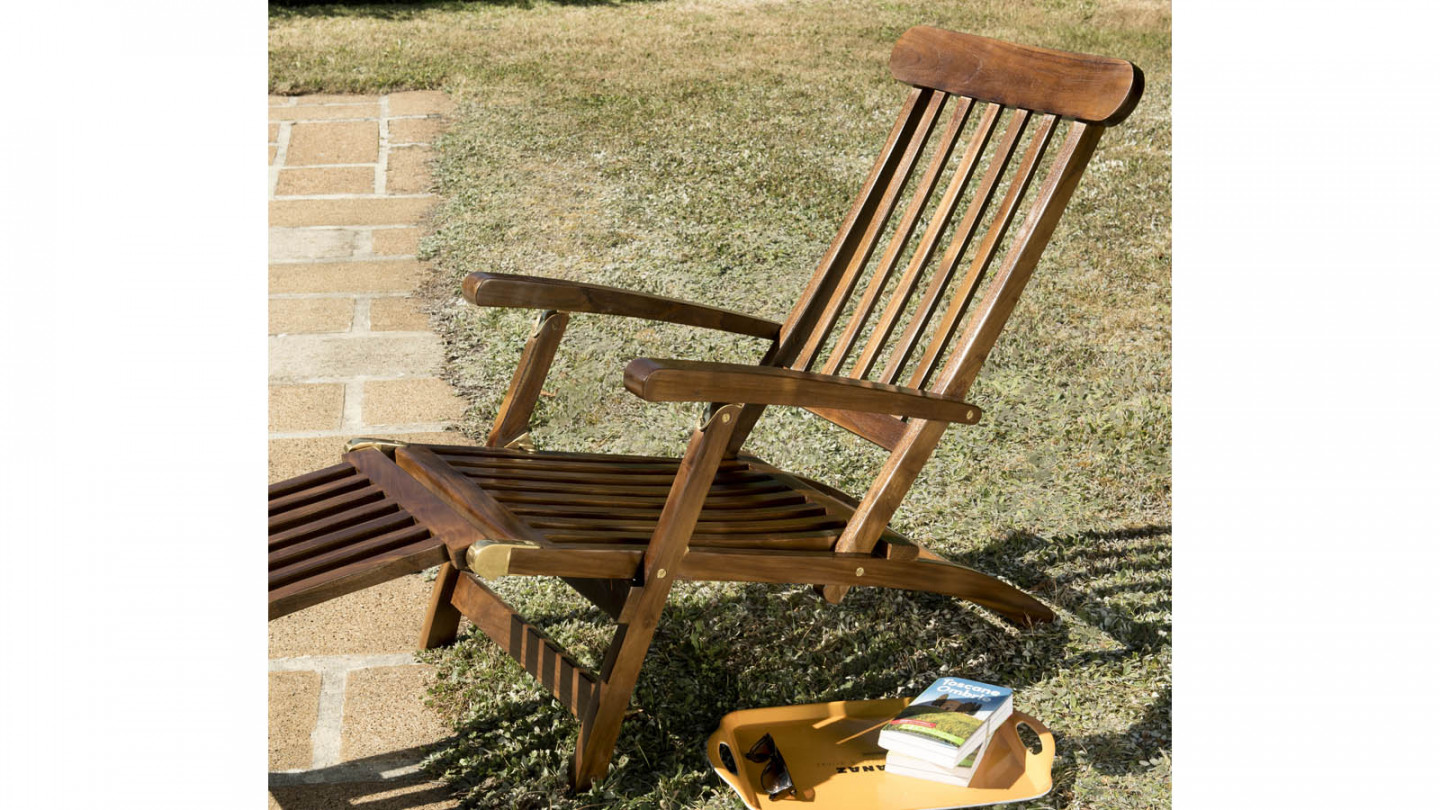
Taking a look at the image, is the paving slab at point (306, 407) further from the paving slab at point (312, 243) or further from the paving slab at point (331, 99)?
the paving slab at point (331, 99)

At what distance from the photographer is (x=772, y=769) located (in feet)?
7.37

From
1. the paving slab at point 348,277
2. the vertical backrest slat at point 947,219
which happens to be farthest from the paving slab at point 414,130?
the vertical backrest slat at point 947,219

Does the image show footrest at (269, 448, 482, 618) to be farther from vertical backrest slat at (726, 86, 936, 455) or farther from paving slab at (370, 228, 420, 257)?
paving slab at (370, 228, 420, 257)

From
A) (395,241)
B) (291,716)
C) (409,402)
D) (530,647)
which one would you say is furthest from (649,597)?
(395,241)

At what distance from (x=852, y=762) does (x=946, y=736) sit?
0.56ft

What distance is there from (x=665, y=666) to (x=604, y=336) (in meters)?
1.92

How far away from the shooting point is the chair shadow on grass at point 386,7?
9672mm

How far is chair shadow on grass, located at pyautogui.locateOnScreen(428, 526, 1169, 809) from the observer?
2.32 meters

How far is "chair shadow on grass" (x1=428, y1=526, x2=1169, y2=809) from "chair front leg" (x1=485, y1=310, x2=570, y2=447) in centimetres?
43

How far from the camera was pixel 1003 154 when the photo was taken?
2.60 metres

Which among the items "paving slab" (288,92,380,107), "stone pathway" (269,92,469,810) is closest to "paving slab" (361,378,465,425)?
"stone pathway" (269,92,469,810)

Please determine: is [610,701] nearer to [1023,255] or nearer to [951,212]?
[1023,255]
